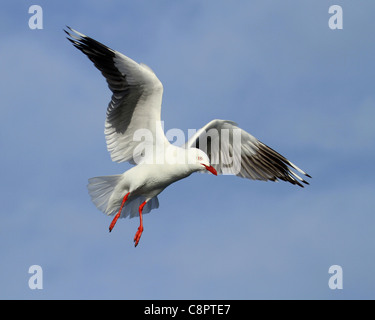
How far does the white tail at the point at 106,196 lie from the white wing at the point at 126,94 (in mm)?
469

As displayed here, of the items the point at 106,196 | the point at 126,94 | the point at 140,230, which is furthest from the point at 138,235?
the point at 126,94

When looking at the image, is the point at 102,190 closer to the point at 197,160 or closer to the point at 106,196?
the point at 106,196

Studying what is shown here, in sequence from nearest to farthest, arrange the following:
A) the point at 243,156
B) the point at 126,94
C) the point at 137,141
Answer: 1. the point at 126,94
2. the point at 137,141
3. the point at 243,156

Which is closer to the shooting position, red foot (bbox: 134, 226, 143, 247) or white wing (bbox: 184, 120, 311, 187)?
red foot (bbox: 134, 226, 143, 247)

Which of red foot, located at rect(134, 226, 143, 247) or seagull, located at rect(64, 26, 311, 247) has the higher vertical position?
seagull, located at rect(64, 26, 311, 247)

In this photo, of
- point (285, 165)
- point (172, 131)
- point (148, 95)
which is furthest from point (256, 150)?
point (148, 95)

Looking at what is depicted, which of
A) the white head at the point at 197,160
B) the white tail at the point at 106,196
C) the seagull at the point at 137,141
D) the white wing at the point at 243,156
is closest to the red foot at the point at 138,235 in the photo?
the seagull at the point at 137,141

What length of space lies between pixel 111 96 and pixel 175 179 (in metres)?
1.41

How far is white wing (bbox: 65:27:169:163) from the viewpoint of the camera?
9.80 m

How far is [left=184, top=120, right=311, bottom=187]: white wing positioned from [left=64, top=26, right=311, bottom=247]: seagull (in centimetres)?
3

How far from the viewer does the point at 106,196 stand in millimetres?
10617

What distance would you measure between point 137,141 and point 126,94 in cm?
78

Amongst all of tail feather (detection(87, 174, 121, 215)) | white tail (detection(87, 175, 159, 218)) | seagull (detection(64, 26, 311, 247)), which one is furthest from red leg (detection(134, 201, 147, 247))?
tail feather (detection(87, 174, 121, 215))

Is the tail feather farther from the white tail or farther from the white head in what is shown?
the white head
